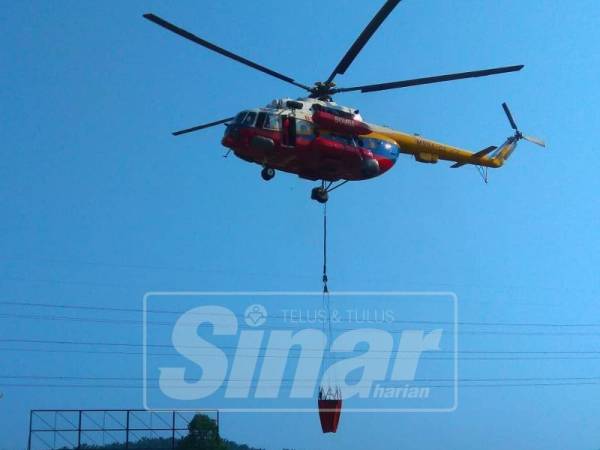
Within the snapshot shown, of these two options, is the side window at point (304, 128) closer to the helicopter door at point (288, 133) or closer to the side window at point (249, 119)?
the helicopter door at point (288, 133)

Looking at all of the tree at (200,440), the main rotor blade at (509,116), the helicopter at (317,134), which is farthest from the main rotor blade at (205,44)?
the tree at (200,440)

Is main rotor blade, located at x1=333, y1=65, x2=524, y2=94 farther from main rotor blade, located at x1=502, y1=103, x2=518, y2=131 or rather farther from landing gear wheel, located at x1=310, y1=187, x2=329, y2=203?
main rotor blade, located at x1=502, y1=103, x2=518, y2=131

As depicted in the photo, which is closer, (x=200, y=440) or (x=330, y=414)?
(x=330, y=414)

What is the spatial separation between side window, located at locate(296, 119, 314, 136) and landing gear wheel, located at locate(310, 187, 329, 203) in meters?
2.48

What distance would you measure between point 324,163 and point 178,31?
7.86 m

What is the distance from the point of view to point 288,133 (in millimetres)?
35969

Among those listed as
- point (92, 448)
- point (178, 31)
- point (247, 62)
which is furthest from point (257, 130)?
point (92, 448)

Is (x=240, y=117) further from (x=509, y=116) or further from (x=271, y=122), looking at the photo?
(x=509, y=116)

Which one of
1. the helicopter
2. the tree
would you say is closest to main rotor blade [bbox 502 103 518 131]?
the helicopter

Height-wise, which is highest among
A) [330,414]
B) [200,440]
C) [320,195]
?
[200,440]

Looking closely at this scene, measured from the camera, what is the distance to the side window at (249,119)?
3544 centimetres

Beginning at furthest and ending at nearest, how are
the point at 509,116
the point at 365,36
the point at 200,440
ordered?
the point at 200,440, the point at 509,116, the point at 365,36

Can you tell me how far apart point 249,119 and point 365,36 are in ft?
18.1

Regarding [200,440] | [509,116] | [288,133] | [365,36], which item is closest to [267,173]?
[288,133]
